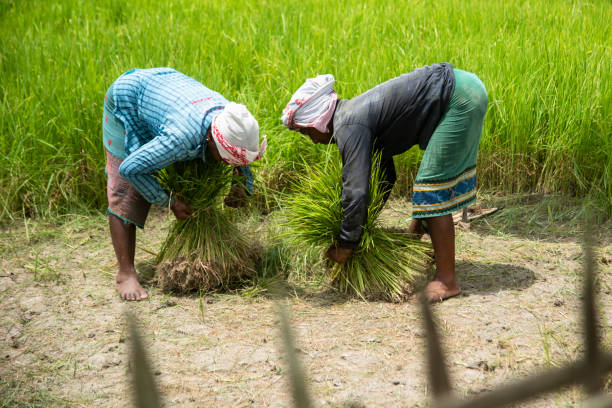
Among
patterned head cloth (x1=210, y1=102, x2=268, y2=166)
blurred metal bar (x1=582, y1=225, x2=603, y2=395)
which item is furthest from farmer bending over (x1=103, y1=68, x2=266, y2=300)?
blurred metal bar (x1=582, y1=225, x2=603, y2=395)

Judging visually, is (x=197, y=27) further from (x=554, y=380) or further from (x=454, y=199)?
(x=554, y=380)

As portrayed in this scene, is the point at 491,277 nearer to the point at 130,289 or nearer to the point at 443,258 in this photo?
the point at 443,258

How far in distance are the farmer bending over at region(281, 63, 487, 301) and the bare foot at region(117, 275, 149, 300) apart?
115 centimetres

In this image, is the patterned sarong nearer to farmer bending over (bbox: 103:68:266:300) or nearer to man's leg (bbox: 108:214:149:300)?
farmer bending over (bbox: 103:68:266:300)

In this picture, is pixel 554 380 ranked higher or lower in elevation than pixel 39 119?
higher

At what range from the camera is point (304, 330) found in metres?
2.97

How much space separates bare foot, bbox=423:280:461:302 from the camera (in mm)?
3117

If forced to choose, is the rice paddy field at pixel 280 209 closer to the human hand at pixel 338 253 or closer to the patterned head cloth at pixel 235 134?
the human hand at pixel 338 253

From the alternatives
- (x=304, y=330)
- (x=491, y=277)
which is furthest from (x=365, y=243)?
(x=491, y=277)

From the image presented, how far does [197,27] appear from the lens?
5973 mm

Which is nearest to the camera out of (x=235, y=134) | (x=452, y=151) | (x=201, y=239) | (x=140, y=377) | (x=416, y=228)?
(x=140, y=377)

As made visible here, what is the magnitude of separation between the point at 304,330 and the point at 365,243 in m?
0.59

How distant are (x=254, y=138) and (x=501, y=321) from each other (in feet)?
4.96

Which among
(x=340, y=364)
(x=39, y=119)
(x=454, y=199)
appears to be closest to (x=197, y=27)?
(x=39, y=119)
